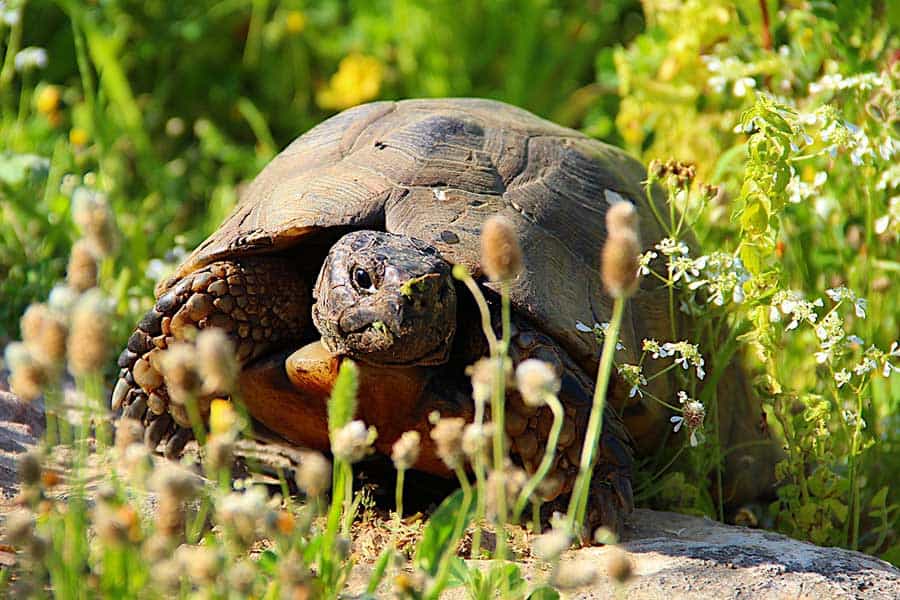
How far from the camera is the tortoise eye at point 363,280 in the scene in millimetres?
2484

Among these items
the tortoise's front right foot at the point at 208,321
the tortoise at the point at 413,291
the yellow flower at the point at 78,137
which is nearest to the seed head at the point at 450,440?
the tortoise at the point at 413,291

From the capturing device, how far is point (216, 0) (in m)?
6.11

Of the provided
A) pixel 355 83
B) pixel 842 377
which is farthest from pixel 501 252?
pixel 355 83

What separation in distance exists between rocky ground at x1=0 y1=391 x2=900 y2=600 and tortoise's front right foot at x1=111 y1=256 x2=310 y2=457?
1.07 feet

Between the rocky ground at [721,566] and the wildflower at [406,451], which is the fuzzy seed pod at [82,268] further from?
the rocky ground at [721,566]

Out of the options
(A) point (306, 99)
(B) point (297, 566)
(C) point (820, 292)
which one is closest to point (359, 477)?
(B) point (297, 566)

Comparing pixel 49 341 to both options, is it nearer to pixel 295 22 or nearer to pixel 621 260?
pixel 621 260

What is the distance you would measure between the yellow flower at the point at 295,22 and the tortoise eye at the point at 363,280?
3.89m

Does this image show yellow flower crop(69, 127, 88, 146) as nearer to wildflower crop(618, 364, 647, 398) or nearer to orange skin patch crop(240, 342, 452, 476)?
orange skin patch crop(240, 342, 452, 476)

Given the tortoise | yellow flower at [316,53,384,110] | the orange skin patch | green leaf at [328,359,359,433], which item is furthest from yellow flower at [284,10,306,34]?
green leaf at [328,359,359,433]

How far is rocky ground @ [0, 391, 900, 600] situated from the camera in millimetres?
2158

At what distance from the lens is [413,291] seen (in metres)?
2.40

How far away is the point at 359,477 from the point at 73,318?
4.39 feet

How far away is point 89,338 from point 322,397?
1128 millimetres
